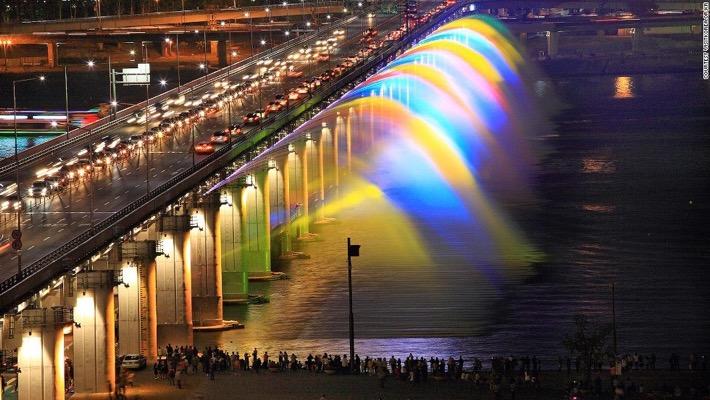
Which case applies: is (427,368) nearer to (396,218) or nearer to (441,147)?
(396,218)

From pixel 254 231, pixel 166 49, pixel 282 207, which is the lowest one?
pixel 254 231

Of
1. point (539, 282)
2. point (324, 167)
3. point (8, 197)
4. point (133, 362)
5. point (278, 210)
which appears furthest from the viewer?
point (324, 167)

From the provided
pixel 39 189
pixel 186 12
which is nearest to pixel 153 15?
pixel 186 12

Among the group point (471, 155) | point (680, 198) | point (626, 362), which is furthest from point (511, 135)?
point (626, 362)

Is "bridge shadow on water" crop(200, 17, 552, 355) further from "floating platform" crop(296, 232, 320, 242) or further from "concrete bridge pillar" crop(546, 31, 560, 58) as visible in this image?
"concrete bridge pillar" crop(546, 31, 560, 58)

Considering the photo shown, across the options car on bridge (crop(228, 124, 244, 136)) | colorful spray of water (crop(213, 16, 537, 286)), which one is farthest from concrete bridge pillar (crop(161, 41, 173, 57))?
car on bridge (crop(228, 124, 244, 136))

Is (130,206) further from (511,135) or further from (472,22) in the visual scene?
(472,22)
